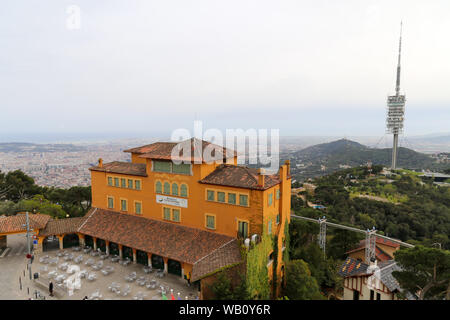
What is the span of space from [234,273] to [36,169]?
81.7 metres

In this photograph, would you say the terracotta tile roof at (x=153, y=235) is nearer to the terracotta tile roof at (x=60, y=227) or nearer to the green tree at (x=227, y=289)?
the terracotta tile roof at (x=60, y=227)

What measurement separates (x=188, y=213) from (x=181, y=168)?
154 inches

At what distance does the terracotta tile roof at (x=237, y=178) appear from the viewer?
20.6 meters

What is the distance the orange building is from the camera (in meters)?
20.4

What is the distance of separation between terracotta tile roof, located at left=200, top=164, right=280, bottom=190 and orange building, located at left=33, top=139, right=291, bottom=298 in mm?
74

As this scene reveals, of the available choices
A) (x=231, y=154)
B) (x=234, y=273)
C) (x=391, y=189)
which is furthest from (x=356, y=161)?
(x=234, y=273)

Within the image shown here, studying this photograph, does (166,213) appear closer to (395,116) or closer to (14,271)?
(14,271)

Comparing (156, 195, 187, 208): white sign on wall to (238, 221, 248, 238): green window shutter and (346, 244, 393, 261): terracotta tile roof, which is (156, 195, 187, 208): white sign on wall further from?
(346, 244, 393, 261): terracotta tile roof

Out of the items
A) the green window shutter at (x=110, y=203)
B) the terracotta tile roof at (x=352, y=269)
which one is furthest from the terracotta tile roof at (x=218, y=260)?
the green window shutter at (x=110, y=203)

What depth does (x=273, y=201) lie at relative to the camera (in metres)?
21.7

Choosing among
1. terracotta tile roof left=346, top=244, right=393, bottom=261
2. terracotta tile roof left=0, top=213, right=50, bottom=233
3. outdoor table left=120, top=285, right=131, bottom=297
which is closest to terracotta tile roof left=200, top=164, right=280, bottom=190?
outdoor table left=120, top=285, right=131, bottom=297

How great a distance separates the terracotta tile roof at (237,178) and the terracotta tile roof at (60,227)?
599 inches

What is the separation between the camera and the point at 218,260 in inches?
752

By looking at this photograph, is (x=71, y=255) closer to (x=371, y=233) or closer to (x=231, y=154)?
(x=231, y=154)
